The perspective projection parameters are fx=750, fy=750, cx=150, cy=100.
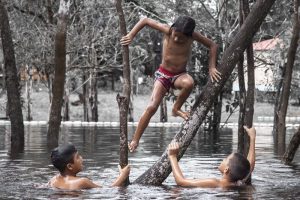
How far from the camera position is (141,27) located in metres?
10.8

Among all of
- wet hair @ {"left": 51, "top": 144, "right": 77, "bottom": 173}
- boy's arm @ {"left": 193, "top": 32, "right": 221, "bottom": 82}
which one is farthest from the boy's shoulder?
boy's arm @ {"left": 193, "top": 32, "right": 221, "bottom": 82}

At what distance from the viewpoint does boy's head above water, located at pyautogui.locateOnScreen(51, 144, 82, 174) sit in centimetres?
1038

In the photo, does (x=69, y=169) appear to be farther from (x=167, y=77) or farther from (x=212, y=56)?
(x=212, y=56)

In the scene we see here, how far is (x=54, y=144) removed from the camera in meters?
20.9

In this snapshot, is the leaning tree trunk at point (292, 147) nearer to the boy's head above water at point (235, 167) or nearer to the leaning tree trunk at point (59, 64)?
the boy's head above water at point (235, 167)

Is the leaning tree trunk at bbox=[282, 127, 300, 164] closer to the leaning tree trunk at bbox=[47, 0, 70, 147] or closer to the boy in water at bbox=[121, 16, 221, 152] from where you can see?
the boy in water at bbox=[121, 16, 221, 152]

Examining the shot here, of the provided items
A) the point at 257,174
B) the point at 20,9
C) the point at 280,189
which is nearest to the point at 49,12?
the point at 20,9

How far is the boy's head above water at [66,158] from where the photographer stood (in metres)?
10.4

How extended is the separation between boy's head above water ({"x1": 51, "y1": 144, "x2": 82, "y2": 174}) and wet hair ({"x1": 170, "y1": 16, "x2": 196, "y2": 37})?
2.26 meters

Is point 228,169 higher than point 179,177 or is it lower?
higher

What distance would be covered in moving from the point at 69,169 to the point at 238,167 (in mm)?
2387

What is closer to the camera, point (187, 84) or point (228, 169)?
point (228, 169)

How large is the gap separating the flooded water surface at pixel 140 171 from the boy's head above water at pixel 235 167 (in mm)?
298

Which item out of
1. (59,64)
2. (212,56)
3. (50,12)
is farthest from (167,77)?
(50,12)
